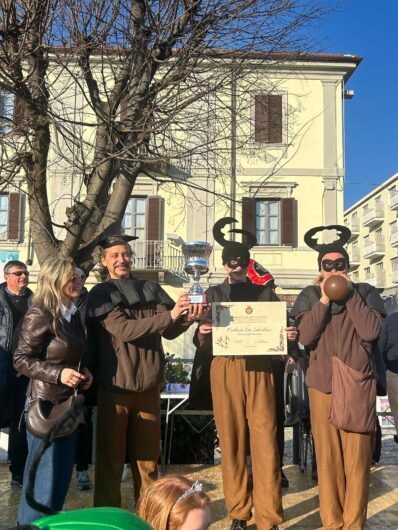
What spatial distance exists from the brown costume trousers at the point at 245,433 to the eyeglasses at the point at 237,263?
69 cm

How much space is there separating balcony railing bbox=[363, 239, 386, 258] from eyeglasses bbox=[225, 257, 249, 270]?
60387 mm

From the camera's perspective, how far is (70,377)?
11.0ft

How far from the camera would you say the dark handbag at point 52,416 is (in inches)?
128

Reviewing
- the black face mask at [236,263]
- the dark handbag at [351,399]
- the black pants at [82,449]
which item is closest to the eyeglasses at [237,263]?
the black face mask at [236,263]

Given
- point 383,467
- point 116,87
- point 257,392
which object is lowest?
point 383,467

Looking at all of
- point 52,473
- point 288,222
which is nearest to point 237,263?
point 52,473

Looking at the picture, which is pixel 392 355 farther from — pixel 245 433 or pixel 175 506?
pixel 175 506

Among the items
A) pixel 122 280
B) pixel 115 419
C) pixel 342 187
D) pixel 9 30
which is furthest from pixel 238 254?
pixel 342 187

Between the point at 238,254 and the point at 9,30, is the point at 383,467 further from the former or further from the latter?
the point at 9,30

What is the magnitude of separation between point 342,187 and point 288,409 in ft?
55.5

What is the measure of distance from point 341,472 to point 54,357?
204cm

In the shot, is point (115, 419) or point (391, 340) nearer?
point (115, 419)

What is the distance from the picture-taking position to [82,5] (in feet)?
20.6

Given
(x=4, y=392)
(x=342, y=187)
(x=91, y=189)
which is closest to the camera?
(x=4, y=392)
